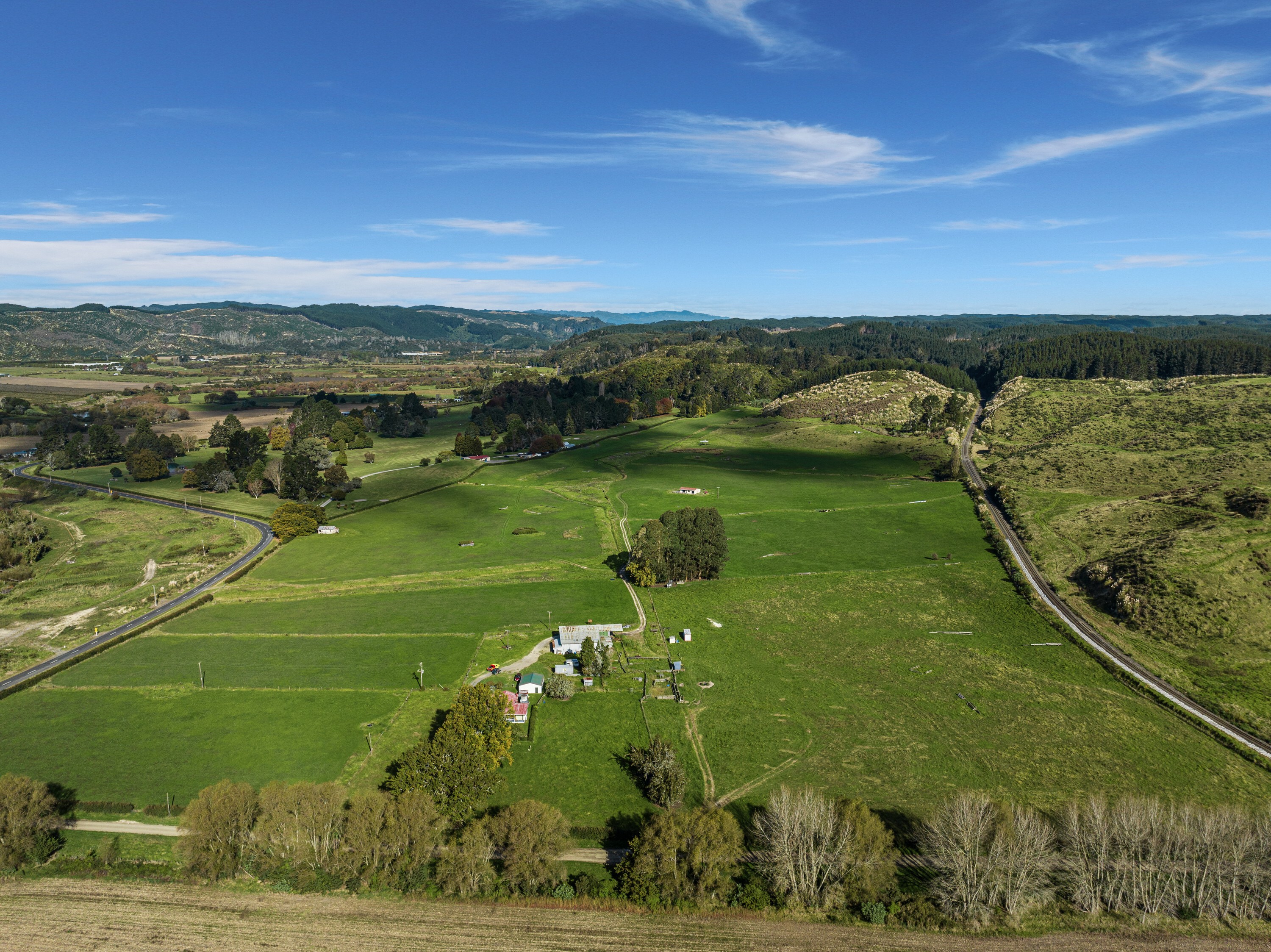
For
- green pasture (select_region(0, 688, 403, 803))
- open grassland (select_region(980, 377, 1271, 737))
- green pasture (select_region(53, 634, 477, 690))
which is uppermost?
open grassland (select_region(980, 377, 1271, 737))

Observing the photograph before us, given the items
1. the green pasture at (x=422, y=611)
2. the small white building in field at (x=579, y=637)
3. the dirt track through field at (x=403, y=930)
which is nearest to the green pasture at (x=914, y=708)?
the small white building in field at (x=579, y=637)

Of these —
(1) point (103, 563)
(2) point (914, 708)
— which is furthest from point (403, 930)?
(1) point (103, 563)

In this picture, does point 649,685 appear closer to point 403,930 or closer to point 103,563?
point 403,930

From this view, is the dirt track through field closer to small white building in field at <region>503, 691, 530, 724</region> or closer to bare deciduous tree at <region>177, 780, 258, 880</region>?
bare deciduous tree at <region>177, 780, 258, 880</region>

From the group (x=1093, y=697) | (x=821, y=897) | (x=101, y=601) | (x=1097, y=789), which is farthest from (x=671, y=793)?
(x=101, y=601)

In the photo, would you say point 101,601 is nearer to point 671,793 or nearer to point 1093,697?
point 671,793

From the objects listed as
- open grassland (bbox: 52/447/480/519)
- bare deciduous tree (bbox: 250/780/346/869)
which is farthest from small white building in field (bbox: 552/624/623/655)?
open grassland (bbox: 52/447/480/519)

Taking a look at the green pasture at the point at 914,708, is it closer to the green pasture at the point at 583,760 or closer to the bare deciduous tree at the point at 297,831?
the green pasture at the point at 583,760
